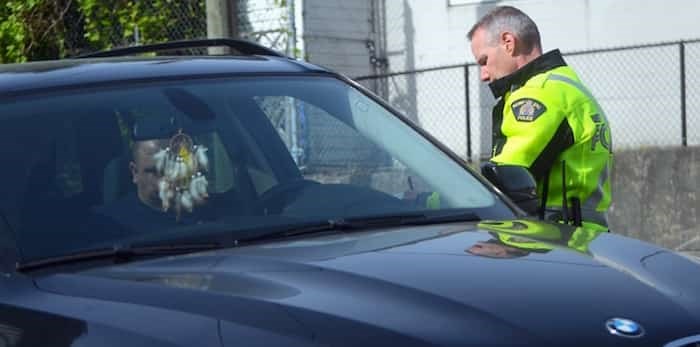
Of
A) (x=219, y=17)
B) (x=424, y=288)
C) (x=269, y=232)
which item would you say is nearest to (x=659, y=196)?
(x=219, y=17)

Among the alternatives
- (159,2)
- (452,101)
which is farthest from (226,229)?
(159,2)

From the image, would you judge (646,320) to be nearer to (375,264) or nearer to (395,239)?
(375,264)

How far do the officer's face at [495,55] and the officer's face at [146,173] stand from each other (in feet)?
7.61

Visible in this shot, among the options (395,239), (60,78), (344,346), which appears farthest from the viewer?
(60,78)

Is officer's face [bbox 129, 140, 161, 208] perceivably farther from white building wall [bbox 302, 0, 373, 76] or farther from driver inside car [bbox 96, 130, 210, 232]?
white building wall [bbox 302, 0, 373, 76]

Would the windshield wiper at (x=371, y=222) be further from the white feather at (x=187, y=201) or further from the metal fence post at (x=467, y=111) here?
the metal fence post at (x=467, y=111)

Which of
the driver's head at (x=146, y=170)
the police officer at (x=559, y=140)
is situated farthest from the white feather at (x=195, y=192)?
the police officer at (x=559, y=140)

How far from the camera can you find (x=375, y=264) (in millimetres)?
3348

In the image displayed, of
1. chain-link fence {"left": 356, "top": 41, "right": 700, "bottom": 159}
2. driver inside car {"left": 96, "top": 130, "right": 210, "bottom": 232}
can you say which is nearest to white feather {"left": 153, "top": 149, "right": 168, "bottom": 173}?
driver inside car {"left": 96, "top": 130, "right": 210, "bottom": 232}

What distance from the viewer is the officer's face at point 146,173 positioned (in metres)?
4.03

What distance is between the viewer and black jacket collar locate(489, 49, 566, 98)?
19.7 feet

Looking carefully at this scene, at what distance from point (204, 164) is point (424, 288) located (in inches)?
51.5

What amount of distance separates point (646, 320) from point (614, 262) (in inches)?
20.6

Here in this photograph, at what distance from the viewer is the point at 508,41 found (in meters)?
6.18
